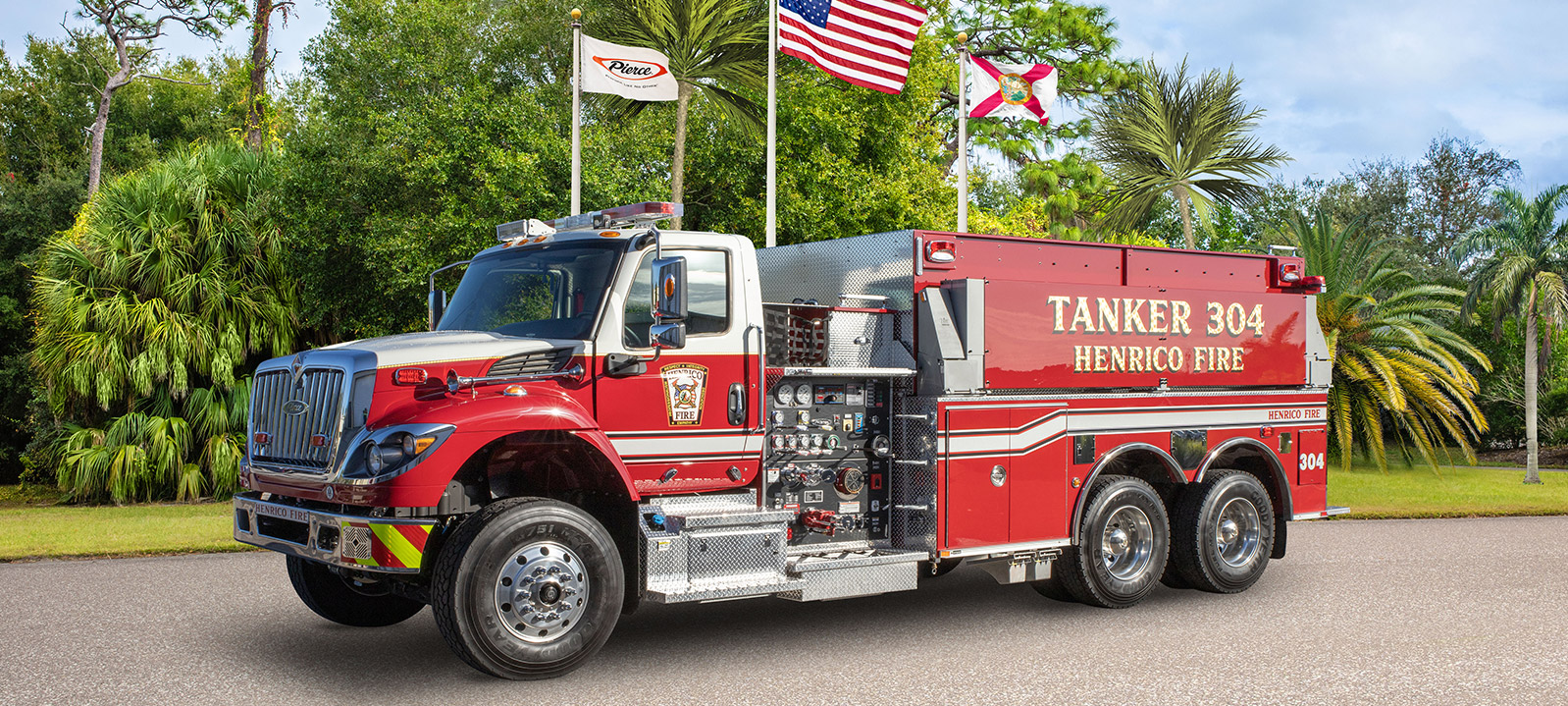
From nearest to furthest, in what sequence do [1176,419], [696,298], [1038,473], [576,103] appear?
[696,298] → [1038,473] → [1176,419] → [576,103]

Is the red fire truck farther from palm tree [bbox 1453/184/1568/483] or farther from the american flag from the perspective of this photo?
palm tree [bbox 1453/184/1568/483]

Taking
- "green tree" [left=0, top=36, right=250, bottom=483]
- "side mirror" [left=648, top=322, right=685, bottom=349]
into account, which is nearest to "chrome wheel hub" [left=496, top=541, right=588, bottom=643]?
"side mirror" [left=648, top=322, right=685, bottom=349]

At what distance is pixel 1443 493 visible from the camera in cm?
2064

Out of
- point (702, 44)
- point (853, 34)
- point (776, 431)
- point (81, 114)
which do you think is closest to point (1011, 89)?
point (853, 34)

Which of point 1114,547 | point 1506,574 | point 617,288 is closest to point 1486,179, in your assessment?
point 1506,574

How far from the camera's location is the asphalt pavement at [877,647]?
6695 mm

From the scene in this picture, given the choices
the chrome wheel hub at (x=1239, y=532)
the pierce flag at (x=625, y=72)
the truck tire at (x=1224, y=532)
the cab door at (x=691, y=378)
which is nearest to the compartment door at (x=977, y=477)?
the cab door at (x=691, y=378)

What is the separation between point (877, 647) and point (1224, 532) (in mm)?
3758

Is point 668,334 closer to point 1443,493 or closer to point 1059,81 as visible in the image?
point 1443,493

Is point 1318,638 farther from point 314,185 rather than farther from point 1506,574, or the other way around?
point 314,185

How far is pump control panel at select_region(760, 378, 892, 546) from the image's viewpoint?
8289 mm

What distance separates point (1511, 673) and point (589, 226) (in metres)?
6.04

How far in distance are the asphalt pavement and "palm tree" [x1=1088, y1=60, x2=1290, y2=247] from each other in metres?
12.2

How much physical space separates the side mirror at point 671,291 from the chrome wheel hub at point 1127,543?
4.10m
